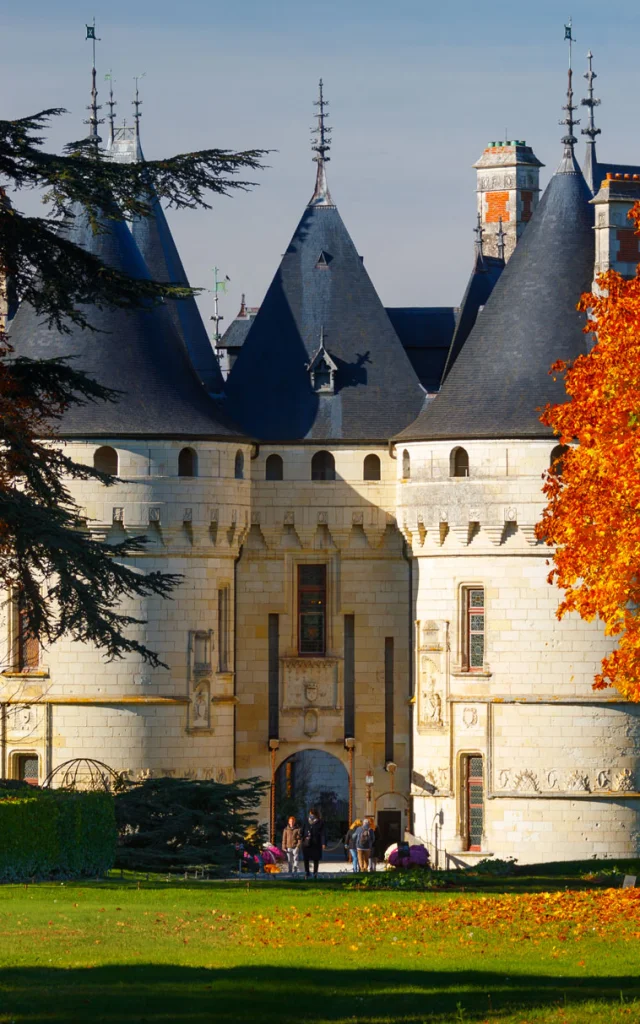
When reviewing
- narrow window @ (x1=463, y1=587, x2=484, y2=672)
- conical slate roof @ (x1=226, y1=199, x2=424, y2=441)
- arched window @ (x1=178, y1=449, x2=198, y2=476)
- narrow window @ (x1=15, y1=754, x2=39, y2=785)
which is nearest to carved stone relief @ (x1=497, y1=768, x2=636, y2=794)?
narrow window @ (x1=463, y1=587, x2=484, y2=672)

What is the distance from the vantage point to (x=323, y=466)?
46.8m

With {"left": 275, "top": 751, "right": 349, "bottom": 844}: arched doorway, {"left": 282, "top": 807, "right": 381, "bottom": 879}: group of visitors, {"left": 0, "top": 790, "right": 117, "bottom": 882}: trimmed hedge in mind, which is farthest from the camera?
{"left": 275, "top": 751, "right": 349, "bottom": 844}: arched doorway

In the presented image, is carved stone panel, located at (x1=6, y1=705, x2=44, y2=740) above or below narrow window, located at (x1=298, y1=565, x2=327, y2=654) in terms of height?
below

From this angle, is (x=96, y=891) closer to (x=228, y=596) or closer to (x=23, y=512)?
(x=23, y=512)

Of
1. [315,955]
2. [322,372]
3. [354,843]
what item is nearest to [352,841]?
[354,843]

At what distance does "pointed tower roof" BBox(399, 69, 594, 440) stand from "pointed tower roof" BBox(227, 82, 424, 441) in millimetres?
2149

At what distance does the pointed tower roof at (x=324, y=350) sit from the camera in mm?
46781

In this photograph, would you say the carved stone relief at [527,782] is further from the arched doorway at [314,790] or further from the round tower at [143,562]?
the arched doorway at [314,790]

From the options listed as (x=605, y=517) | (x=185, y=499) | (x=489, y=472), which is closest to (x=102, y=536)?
(x=185, y=499)

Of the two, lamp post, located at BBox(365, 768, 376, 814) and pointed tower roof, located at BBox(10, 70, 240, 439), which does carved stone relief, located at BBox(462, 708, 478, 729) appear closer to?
lamp post, located at BBox(365, 768, 376, 814)

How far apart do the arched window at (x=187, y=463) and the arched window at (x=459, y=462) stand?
4748 mm

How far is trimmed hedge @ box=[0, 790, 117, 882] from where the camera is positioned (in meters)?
30.0

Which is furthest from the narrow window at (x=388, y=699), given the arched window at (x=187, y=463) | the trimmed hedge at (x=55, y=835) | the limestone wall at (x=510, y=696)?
the trimmed hedge at (x=55, y=835)

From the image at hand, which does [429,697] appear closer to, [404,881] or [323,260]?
[323,260]
